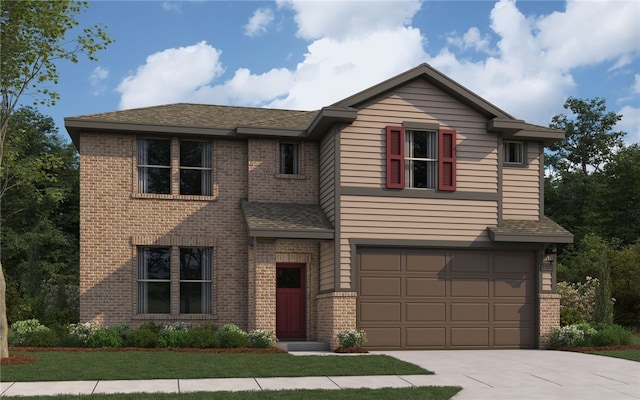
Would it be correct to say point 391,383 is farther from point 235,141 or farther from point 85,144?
point 85,144

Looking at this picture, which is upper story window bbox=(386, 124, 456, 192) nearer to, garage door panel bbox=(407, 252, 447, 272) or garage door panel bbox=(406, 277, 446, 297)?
garage door panel bbox=(407, 252, 447, 272)

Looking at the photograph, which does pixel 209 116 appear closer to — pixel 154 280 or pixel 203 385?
pixel 154 280

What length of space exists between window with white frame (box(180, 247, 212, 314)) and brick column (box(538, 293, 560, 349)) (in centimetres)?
988

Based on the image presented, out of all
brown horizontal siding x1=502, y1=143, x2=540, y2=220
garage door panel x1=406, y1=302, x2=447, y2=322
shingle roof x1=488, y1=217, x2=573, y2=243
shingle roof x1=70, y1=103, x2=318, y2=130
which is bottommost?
garage door panel x1=406, y1=302, x2=447, y2=322

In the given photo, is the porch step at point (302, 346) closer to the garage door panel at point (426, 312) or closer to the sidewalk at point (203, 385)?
the garage door panel at point (426, 312)

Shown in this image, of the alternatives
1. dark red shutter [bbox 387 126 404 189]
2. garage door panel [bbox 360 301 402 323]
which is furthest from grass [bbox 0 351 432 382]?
dark red shutter [bbox 387 126 404 189]

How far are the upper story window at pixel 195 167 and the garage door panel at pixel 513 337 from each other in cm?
968

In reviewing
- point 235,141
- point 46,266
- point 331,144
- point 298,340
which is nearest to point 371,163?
point 331,144

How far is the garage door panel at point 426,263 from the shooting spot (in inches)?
799

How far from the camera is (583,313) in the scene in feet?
80.2

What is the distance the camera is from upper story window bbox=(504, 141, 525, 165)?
72.9 feet

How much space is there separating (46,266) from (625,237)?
3498cm

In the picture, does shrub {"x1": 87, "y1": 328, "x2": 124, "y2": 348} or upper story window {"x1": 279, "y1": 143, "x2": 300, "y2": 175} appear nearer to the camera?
shrub {"x1": 87, "y1": 328, "x2": 124, "y2": 348}

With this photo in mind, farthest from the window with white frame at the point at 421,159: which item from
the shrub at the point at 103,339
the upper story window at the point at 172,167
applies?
the shrub at the point at 103,339
